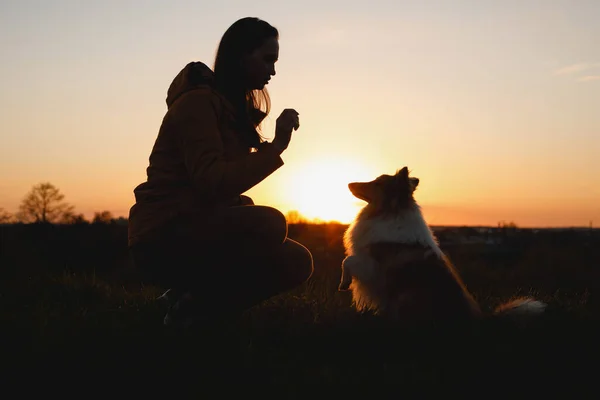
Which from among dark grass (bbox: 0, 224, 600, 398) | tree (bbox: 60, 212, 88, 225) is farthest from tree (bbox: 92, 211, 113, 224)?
dark grass (bbox: 0, 224, 600, 398)

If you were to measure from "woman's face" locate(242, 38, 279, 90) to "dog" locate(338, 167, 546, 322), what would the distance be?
222cm

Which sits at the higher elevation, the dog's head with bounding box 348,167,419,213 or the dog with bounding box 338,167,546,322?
the dog's head with bounding box 348,167,419,213

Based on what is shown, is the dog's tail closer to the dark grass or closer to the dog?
the dog

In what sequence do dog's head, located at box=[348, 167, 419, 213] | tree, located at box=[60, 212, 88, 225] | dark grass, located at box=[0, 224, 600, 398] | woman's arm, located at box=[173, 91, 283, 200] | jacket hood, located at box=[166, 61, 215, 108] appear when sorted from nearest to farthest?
dark grass, located at box=[0, 224, 600, 398] → woman's arm, located at box=[173, 91, 283, 200] → jacket hood, located at box=[166, 61, 215, 108] → dog's head, located at box=[348, 167, 419, 213] → tree, located at box=[60, 212, 88, 225]

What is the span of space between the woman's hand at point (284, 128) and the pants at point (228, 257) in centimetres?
53

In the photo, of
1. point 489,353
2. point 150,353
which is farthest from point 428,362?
point 150,353

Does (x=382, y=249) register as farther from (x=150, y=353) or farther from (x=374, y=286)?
(x=150, y=353)

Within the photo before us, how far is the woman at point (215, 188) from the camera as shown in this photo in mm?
3637

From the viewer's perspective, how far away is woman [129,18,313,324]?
143 inches

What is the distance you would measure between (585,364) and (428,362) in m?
1.03

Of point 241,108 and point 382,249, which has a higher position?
point 241,108

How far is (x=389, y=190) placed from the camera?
6.20 meters

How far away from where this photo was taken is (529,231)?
699 inches

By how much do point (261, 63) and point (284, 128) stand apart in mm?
548
